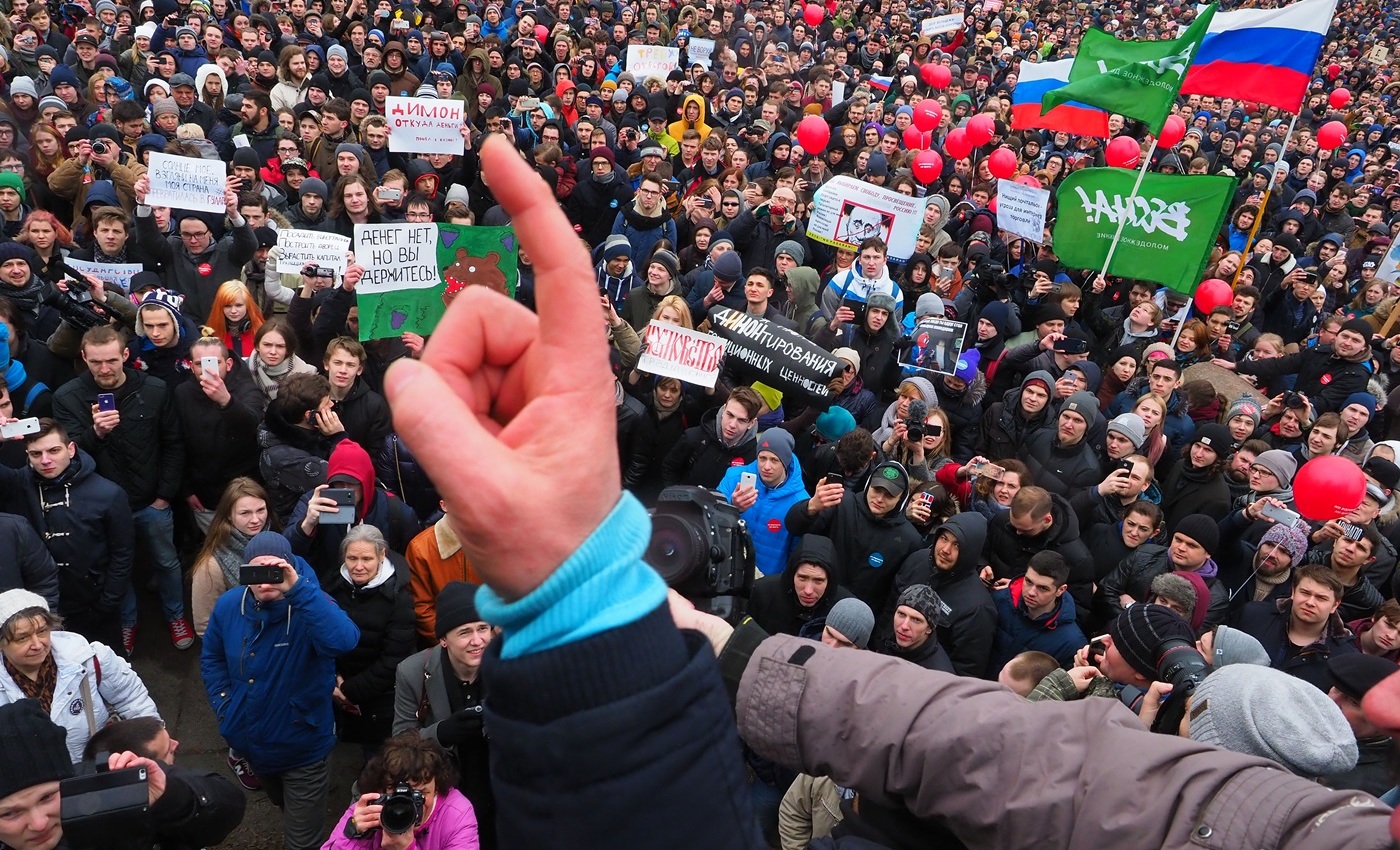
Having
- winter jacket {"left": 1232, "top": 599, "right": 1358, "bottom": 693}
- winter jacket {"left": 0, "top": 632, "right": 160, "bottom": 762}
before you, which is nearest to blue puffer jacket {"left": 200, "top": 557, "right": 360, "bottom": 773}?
winter jacket {"left": 0, "top": 632, "right": 160, "bottom": 762}

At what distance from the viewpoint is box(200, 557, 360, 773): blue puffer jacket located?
12.6 feet

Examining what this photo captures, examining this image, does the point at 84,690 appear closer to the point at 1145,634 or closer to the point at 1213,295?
the point at 1145,634

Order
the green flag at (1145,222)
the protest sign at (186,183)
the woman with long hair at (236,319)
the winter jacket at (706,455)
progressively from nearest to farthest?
1. the winter jacket at (706,455)
2. the woman with long hair at (236,319)
3. the protest sign at (186,183)
4. the green flag at (1145,222)

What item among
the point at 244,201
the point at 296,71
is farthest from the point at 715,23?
the point at 244,201

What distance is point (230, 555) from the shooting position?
4504 millimetres

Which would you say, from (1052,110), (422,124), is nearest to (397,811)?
(422,124)

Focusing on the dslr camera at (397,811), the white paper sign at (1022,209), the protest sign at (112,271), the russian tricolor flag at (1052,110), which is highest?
the russian tricolor flag at (1052,110)

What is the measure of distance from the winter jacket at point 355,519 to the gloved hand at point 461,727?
124 centimetres

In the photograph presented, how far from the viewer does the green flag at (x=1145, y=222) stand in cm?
721

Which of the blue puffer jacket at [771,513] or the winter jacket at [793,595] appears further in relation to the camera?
the blue puffer jacket at [771,513]

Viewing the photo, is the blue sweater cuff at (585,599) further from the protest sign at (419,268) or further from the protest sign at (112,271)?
the protest sign at (112,271)

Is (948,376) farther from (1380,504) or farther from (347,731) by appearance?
(347,731)

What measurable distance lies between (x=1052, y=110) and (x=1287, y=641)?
757 centimetres

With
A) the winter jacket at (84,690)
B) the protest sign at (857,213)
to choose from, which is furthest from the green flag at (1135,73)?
the winter jacket at (84,690)
